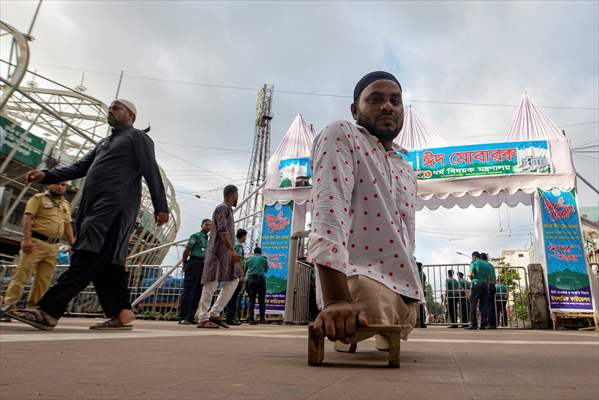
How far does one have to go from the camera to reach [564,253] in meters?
8.55

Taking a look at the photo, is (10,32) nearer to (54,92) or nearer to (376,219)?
(54,92)

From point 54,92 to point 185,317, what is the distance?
78.4 ft

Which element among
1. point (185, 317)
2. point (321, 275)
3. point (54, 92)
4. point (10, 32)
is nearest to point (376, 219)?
point (321, 275)

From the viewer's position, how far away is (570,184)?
8.65 meters

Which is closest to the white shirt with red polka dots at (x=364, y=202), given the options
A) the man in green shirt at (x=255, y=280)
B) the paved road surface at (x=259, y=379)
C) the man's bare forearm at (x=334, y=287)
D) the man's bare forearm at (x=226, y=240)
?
the man's bare forearm at (x=334, y=287)

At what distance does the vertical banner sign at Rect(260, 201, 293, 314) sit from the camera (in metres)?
9.69

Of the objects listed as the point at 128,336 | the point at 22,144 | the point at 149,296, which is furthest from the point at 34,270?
the point at 22,144

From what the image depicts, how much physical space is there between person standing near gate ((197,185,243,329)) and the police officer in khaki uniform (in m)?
1.75

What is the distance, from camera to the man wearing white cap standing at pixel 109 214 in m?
3.05

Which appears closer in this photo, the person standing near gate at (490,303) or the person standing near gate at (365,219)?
the person standing near gate at (365,219)

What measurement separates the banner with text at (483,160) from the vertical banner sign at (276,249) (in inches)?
139

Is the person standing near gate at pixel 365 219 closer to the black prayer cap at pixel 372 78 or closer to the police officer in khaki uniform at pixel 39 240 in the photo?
the black prayer cap at pixel 372 78

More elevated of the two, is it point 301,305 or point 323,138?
point 323,138

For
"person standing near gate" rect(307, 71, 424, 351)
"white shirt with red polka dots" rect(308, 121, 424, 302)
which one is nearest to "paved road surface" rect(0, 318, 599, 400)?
"person standing near gate" rect(307, 71, 424, 351)
